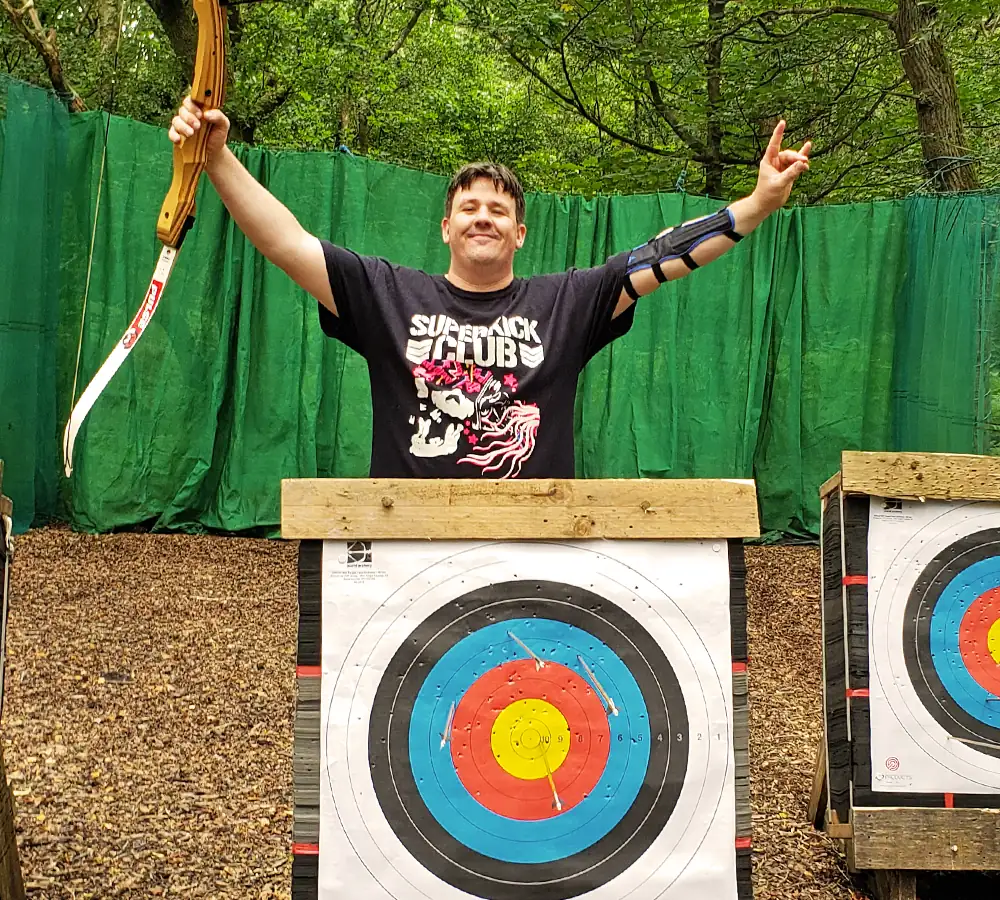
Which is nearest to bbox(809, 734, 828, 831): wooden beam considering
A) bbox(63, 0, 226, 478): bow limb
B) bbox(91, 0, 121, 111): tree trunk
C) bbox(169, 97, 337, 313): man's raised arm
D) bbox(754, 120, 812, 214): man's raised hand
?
bbox(754, 120, 812, 214): man's raised hand

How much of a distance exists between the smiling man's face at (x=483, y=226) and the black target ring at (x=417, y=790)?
1.89ft

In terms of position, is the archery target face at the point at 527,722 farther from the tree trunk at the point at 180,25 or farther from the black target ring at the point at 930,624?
the tree trunk at the point at 180,25

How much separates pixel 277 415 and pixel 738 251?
267 centimetres

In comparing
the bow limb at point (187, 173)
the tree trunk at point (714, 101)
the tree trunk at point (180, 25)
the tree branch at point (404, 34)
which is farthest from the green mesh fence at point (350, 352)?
the tree branch at point (404, 34)

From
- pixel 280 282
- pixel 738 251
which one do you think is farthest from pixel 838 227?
pixel 280 282

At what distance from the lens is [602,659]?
1685 mm

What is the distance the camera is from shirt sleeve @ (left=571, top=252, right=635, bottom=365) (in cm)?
192

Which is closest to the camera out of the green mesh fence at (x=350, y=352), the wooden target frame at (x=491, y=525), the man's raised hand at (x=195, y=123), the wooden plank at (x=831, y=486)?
the wooden target frame at (x=491, y=525)

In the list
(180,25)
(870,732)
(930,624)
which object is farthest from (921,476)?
(180,25)

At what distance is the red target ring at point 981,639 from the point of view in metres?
2.35

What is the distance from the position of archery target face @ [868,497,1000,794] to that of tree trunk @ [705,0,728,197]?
17.5ft

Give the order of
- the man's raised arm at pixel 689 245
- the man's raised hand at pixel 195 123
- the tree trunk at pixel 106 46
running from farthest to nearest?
the tree trunk at pixel 106 46
the man's raised arm at pixel 689 245
the man's raised hand at pixel 195 123

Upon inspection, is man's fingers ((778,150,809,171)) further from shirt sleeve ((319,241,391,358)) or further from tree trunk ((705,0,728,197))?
tree trunk ((705,0,728,197))

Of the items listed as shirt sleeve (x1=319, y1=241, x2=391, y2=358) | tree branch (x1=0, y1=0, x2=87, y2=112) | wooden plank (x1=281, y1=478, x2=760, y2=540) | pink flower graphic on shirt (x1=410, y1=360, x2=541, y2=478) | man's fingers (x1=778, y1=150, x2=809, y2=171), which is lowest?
wooden plank (x1=281, y1=478, x2=760, y2=540)
